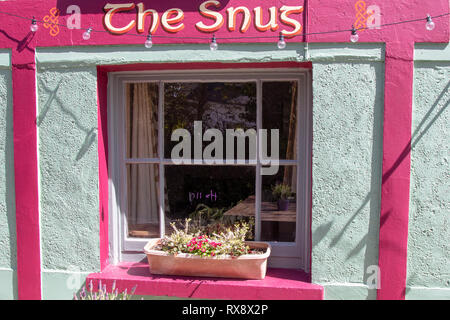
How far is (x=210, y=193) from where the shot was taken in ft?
10.7

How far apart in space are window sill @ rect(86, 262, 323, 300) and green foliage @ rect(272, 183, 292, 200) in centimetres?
68

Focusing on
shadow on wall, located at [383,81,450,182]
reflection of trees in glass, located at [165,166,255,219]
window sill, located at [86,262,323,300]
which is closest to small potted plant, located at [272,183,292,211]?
reflection of trees in glass, located at [165,166,255,219]

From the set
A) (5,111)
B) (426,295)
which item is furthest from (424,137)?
(5,111)

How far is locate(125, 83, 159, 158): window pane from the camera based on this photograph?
3.28 m

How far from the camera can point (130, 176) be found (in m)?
3.33

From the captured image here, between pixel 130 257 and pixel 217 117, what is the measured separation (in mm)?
1596

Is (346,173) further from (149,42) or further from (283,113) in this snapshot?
(149,42)

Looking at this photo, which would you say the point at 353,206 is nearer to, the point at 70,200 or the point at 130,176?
the point at 130,176

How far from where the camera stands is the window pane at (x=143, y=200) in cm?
333

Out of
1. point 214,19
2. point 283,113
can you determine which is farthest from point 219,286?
point 214,19

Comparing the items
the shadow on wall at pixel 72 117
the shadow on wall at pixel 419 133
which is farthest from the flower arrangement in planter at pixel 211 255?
the shadow on wall at pixel 419 133

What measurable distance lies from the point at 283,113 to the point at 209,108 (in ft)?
2.25

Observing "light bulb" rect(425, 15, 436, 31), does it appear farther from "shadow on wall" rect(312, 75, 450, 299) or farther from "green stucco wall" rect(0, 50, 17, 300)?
"green stucco wall" rect(0, 50, 17, 300)

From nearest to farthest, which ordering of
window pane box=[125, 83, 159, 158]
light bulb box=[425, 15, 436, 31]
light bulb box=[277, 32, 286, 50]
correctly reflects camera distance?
1. light bulb box=[425, 15, 436, 31]
2. light bulb box=[277, 32, 286, 50]
3. window pane box=[125, 83, 159, 158]
